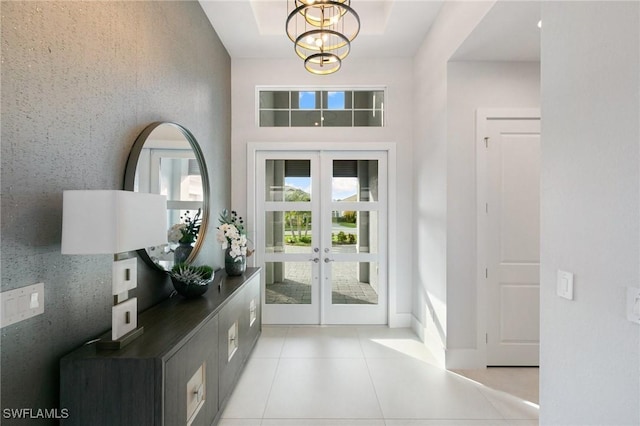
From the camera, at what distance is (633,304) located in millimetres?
1124

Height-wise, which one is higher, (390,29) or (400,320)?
(390,29)

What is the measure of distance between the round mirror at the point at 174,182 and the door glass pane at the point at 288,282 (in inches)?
55.8

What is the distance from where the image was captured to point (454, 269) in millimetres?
2879

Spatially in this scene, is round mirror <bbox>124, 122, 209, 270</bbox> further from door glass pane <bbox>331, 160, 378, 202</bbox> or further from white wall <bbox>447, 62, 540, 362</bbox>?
white wall <bbox>447, 62, 540, 362</bbox>

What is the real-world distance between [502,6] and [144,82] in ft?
7.96

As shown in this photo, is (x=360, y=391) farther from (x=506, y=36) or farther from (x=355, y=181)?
(x=506, y=36)

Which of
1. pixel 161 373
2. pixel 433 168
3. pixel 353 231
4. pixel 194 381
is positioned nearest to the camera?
pixel 161 373

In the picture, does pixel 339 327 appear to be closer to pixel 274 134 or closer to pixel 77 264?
pixel 274 134

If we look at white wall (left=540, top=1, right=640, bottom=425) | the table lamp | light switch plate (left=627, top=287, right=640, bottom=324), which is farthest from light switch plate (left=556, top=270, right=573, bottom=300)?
the table lamp

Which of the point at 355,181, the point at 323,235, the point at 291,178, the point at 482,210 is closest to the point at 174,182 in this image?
the point at 291,178

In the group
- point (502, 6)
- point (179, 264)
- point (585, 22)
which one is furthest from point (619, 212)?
point (179, 264)

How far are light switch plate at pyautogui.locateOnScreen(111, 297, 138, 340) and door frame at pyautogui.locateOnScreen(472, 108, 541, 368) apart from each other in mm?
2734

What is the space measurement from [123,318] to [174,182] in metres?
1.16

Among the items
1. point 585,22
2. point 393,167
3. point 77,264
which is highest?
point 585,22
